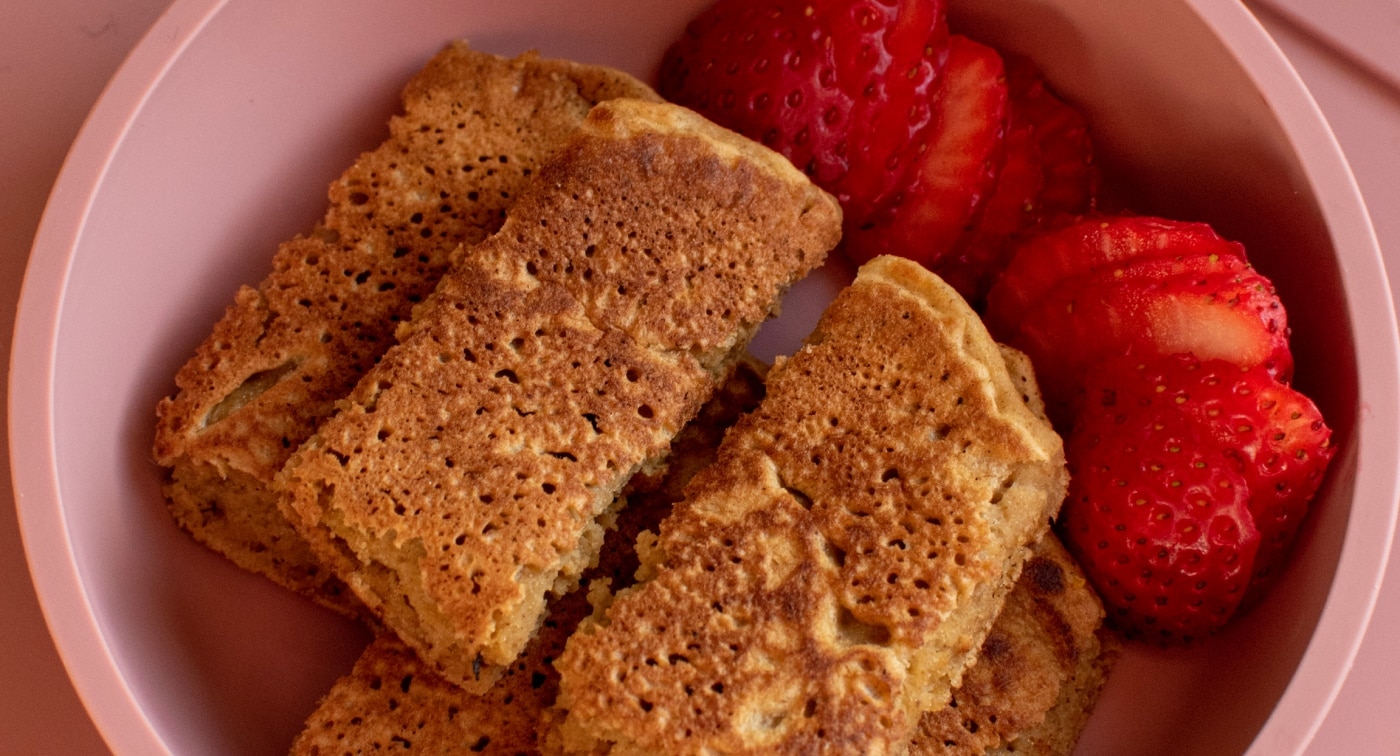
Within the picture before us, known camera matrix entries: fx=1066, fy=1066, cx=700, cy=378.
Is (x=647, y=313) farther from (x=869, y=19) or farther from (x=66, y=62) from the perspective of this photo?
(x=66, y=62)

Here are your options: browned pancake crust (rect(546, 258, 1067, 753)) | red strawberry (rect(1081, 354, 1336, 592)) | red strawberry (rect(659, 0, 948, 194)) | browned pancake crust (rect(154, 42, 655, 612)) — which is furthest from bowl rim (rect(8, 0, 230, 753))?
red strawberry (rect(1081, 354, 1336, 592))

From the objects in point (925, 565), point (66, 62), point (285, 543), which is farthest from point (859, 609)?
point (66, 62)

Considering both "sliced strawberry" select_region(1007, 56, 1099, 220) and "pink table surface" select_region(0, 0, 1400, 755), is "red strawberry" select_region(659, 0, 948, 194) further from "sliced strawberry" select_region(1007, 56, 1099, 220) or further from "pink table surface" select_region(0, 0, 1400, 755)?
"pink table surface" select_region(0, 0, 1400, 755)

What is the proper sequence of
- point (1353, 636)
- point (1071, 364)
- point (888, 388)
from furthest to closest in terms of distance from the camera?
point (1071, 364) < point (888, 388) < point (1353, 636)

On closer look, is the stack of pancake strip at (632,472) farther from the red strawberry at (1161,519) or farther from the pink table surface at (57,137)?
the pink table surface at (57,137)

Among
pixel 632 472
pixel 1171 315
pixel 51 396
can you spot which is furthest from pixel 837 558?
pixel 51 396

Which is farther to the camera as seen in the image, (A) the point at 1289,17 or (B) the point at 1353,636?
(A) the point at 1289,17
